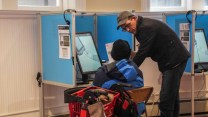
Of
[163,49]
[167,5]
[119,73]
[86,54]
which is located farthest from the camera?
[167,5]

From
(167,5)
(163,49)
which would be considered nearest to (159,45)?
(163,49)

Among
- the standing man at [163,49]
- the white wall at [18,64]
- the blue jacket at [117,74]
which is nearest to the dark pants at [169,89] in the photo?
the standing man at [163,49]

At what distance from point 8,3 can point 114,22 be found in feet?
3.66

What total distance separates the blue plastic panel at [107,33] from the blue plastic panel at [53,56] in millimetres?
643

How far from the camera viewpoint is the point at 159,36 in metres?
3.39

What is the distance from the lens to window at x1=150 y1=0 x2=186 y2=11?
467 cm

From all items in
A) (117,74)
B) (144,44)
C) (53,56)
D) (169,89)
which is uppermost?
(144,44)

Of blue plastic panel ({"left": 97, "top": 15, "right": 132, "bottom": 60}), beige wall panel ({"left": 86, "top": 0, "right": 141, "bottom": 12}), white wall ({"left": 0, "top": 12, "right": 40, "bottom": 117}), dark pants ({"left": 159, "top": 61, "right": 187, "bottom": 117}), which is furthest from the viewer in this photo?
beige wall panel ({"left": 86, "top": 0, "right": 141, "bottom": 12})

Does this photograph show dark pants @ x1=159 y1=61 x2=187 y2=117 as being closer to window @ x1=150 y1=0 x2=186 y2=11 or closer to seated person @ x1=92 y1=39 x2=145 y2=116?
seated person @ x1=92 y1=39 x2=145 y2=116

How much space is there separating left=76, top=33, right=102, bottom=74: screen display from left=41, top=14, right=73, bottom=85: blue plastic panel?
199mm

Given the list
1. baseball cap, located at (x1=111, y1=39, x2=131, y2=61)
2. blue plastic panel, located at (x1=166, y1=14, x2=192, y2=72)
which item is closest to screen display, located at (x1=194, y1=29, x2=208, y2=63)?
blue plastic panel, located at (x1=166, y1=14, x2=192, y2=72)

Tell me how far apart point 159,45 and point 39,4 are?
55.7 inches

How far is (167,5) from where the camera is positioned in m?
4.80

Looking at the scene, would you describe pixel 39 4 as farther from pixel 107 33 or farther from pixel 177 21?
pixel 177 21
